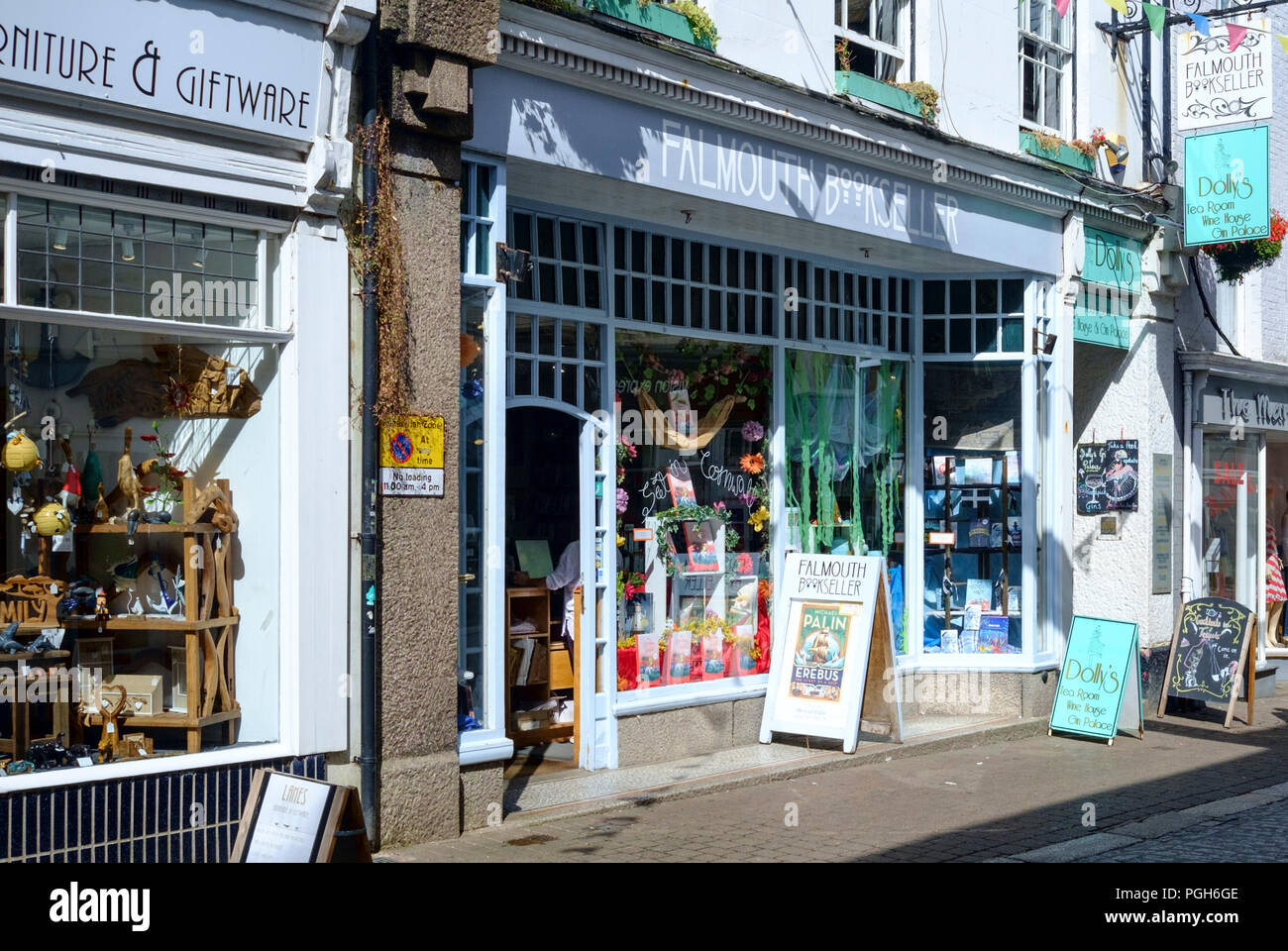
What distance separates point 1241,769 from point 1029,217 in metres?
4.83

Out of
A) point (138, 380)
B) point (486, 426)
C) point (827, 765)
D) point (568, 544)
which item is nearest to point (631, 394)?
point (568, 544)

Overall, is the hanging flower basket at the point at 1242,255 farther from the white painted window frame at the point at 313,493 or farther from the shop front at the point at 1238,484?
the white painted window frame at the point at 313,493

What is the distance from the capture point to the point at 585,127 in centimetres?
842

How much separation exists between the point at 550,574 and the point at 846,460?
299 cm

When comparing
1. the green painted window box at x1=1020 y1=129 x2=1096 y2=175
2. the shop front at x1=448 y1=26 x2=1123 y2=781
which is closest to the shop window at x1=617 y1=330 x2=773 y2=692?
the shop front at x1=448 y1=26 x2=1123 y2=781

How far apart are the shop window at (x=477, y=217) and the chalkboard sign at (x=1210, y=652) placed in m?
7.49

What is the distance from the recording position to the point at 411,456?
7383 mm

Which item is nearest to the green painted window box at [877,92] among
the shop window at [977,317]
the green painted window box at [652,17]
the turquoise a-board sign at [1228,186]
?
the green painted window box at [652,17]

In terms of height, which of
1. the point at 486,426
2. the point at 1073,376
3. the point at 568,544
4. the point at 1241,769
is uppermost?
the point at 1073,376

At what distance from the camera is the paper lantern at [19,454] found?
6.49m

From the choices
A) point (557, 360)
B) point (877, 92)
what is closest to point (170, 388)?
point (557, 360)

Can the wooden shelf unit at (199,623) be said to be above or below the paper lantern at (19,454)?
below

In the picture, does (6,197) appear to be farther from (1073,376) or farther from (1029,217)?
(1073,376)

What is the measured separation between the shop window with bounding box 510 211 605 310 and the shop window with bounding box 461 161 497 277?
2.36 feet
